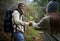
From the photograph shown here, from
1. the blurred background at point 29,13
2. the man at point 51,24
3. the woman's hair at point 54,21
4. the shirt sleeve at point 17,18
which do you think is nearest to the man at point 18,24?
the shirt sleeve at point 17,18

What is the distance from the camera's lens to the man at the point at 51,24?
4227mm

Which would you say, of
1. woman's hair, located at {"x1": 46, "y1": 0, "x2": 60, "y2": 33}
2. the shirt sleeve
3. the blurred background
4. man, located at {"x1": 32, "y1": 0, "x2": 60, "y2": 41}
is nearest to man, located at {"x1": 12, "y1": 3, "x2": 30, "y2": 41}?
the shirt sleeve

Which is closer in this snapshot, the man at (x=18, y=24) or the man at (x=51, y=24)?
the man at (x=51, y=24)

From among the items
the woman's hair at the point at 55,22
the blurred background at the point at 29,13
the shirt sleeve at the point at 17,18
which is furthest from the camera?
the blurred background at the point at 29,13

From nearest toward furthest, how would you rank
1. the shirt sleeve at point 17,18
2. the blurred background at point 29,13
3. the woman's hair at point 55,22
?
the woman's hair at point 55,22
the shirt sleeve at point 17,18
the blurred background at point 29,13

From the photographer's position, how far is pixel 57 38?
4.55m

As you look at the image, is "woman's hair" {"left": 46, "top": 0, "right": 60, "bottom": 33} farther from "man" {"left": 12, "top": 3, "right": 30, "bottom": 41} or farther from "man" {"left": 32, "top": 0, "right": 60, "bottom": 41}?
"man" {"left": 12, "top": 3, "right": 30, "bottom": 41}

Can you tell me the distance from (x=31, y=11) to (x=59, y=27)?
208 inches

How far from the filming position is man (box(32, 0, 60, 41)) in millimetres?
4227

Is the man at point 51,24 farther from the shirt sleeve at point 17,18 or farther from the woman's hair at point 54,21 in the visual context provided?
the shirt sleeve at point 17,18

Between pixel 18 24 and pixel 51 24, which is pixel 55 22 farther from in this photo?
pixel 18 24

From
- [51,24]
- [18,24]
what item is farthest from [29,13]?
[51,24]

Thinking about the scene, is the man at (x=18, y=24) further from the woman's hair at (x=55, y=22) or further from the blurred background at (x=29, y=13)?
the blurred background at (x=29, y=13)

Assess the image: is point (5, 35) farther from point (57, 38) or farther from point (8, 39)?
point (57, 38)
